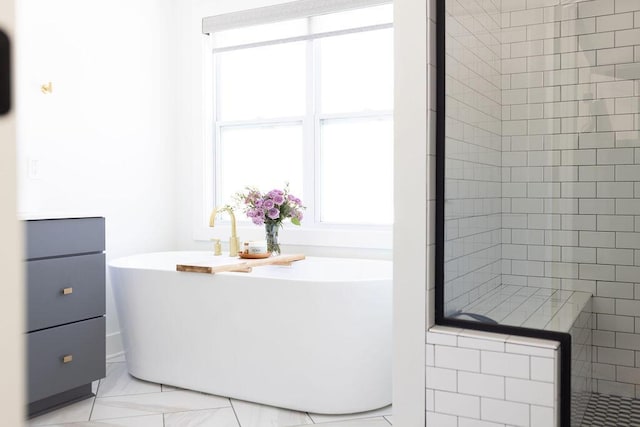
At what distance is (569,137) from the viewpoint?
2004mm

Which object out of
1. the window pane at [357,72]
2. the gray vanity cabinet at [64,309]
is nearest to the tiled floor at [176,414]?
the gray vanity cabinet at [64,309]

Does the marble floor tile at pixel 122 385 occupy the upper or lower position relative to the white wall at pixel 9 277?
lower

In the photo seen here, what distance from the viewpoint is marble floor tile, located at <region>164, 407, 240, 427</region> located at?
2752 mm

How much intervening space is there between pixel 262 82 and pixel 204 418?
7.78 ft

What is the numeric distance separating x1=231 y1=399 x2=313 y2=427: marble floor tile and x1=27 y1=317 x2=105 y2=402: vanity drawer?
2.56ft

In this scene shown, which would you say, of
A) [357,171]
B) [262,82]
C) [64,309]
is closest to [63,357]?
[64,309]

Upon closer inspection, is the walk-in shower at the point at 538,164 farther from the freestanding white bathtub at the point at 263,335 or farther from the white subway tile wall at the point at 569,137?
the freestanding white bathtub at the point at 263,335

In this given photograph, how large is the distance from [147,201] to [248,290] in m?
1.53

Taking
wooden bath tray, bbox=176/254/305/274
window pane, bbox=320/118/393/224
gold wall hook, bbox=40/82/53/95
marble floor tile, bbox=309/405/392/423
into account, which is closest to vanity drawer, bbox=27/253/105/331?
wooden bath tray, bbox=176/254/305/274

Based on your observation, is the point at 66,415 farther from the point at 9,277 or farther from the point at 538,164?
the point at 9,277

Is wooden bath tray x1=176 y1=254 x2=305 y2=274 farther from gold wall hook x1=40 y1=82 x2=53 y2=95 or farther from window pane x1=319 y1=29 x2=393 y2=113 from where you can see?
gold wall hook x1=40 y1=82 x2=53 y2=95

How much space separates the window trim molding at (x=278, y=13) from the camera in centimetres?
368

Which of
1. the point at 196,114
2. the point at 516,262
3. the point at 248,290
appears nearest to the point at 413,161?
the point at 516,262

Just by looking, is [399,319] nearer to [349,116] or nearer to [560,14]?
[560,14]
